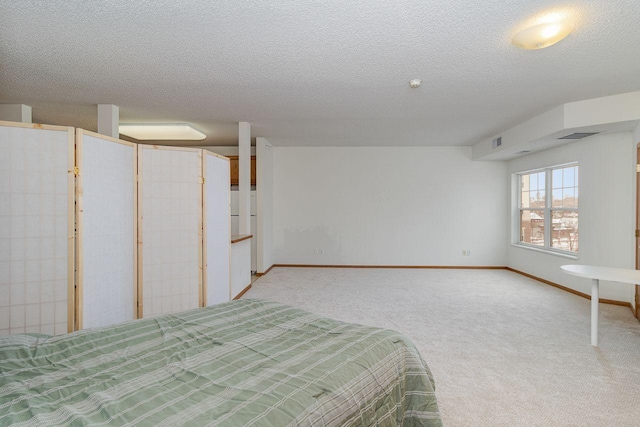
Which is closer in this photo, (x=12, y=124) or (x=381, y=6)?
(x=381, y=6)

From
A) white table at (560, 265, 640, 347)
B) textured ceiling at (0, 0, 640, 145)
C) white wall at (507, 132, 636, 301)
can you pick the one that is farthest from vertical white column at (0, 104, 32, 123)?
white wall at (507, 132, 636, 301)

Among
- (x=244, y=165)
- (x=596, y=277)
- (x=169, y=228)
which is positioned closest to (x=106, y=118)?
(x=244, y=165)

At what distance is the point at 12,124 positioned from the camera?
2191 millimetres

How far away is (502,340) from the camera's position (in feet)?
9.87

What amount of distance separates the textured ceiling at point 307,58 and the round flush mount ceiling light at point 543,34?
0.06m

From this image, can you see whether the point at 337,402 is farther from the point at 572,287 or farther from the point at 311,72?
the point at 572,287

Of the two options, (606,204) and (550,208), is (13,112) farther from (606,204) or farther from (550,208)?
(550,208)

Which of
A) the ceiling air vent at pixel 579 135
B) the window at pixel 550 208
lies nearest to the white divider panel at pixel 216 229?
the ceiling air vent at pixel 579 135

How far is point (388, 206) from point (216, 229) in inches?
167

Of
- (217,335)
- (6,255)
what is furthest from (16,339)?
(6,255)

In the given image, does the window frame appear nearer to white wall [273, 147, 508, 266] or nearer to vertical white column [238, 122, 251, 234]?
white wall [273, 147, 508, 266]

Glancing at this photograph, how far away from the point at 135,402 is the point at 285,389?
0.47 meters

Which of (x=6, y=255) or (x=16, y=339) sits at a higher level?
(x=6, y=255)

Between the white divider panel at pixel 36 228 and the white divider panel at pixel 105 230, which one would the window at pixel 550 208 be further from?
the white divider panel at pixel 36 228
